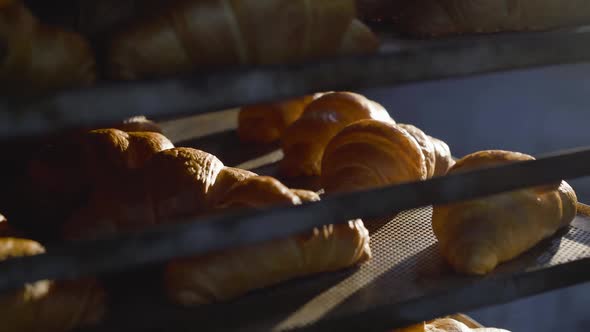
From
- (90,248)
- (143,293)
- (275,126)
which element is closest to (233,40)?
(90,248)

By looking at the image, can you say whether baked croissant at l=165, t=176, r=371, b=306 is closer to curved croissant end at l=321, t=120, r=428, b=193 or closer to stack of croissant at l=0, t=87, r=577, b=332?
stack of croissant at l=0, t=87, r=577, b=332

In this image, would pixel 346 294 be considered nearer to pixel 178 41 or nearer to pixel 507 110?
pixel 178 41

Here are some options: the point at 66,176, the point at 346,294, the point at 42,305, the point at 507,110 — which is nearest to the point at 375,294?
the point at 346,294

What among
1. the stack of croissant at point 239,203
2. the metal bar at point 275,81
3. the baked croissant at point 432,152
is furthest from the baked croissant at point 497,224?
the metal bar at point 275,81

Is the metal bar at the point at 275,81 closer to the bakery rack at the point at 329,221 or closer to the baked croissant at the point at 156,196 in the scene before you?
the bakery rack at the point at 329,221

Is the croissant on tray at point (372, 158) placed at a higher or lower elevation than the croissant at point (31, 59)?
lower

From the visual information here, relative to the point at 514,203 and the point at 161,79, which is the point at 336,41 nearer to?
the point at 161,79
